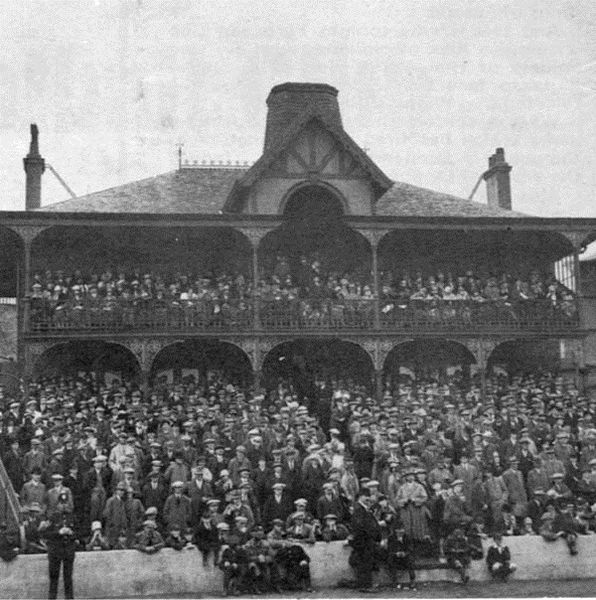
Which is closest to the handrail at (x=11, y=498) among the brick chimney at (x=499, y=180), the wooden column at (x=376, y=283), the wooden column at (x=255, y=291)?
the wooden column at (x=255, y=291)

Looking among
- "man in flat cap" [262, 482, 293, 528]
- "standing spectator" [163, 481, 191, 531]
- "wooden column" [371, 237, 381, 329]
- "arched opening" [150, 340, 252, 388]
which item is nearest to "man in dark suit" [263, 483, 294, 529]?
"man in flat cap" [262, 482, 293, 528]

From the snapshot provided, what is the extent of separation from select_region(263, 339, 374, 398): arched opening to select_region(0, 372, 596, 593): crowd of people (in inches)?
217

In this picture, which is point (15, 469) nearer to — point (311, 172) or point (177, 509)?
point (177, 509)

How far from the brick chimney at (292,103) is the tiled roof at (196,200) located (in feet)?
6.66

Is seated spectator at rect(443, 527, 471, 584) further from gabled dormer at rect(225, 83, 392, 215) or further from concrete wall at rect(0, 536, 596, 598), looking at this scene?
gabled dormer at rect(225, 83, 392, 215)

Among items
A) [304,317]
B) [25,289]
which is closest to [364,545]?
[304,317]

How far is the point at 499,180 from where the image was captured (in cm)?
3256

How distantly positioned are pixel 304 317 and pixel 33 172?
10481 millimetres

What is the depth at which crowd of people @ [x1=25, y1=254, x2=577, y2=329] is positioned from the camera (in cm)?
2392

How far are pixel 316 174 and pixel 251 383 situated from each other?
17.9 ft

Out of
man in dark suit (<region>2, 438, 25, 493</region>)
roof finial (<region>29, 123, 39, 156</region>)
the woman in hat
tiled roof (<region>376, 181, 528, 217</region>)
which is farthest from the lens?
roof finial (<region>29, 123, 39, 156</region>)

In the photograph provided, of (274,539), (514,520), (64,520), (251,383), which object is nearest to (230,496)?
(274,539)

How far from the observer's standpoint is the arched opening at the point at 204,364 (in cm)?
2630

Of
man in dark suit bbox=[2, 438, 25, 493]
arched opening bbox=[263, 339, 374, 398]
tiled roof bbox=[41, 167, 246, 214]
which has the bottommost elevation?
man in dark suit bbox=[2, 438, 25, 493]
